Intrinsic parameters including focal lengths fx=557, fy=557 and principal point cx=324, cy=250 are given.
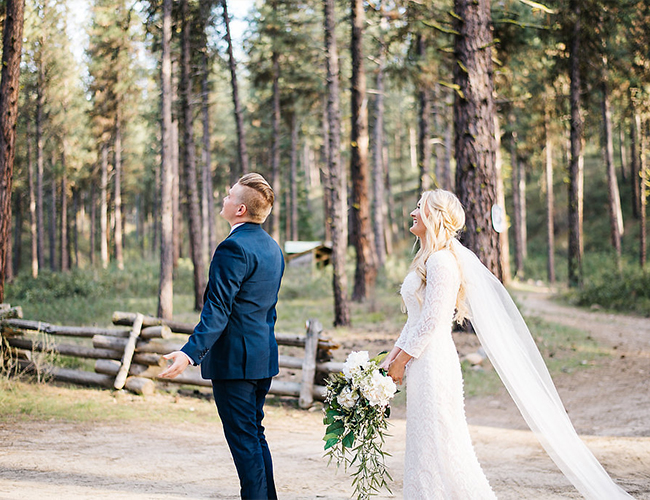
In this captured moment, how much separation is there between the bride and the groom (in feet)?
3.22

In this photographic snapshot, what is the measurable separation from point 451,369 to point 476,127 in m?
8.56

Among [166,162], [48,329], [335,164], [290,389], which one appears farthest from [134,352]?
[166,162]

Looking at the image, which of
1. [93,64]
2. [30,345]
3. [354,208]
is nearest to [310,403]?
[30,345]

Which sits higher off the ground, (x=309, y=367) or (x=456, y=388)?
(x=456, y=388)

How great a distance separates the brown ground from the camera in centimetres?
508

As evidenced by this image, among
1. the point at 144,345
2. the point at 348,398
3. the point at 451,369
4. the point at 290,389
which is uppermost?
the point at 451,369

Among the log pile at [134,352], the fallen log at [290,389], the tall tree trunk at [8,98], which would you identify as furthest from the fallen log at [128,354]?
the tall tree trunk at [8,98]

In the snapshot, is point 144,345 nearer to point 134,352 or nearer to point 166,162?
point 134,352

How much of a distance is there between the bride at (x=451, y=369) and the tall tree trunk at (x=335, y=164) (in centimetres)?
A: 1003

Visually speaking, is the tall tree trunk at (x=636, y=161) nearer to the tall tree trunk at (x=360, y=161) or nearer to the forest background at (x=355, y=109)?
the forest background at (x=355, y=109)

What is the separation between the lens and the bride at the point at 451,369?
3.81 m

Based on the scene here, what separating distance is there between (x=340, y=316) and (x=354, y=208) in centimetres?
428

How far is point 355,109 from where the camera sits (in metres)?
17.1

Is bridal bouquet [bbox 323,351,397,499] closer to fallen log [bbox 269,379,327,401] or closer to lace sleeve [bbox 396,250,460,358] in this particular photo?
lace sleeve [bbox 396,250,460,358]
